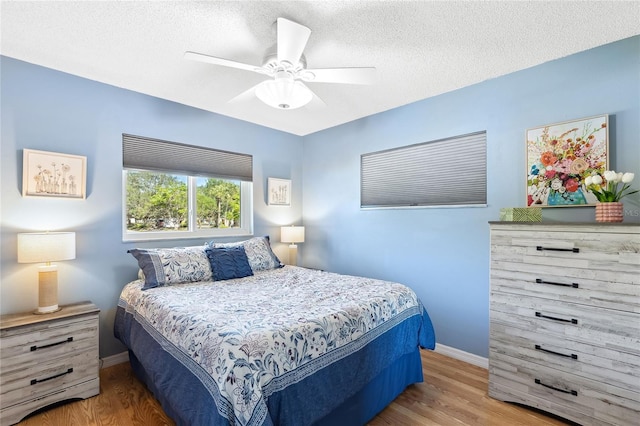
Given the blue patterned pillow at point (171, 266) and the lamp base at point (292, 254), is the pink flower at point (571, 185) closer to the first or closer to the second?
the lamp base at point (292, 254)

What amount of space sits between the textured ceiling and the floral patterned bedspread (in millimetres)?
1780

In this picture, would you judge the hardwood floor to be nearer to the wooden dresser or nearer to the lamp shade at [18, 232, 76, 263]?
the wooden dresser

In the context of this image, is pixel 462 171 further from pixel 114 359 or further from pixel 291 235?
pixel 114 359

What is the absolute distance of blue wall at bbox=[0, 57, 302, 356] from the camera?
2.29m

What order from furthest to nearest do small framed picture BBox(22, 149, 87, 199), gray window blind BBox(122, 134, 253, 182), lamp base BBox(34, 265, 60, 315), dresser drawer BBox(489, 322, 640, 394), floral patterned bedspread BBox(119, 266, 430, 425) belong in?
gray window blind BBox(122, 134, 253, 182) < small framed picture BBox(22, 149, 87, 199) < lamp base BBox(34, 265, 60, 315) < dresser drawer BBox(489, 322, 640, 394) < floral patterned bedspread BBox(119, 266, 430, 425)

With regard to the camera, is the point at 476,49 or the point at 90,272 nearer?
the point at 476,49

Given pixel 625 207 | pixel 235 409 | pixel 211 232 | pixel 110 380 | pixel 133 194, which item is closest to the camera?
pixel 235 409

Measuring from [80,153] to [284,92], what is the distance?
6.47 feet

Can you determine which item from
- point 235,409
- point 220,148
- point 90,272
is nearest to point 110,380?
point 90,272

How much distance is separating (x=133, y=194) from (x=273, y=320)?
7.45 ft

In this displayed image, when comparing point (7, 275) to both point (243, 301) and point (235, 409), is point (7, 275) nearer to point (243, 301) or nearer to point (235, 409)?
point (243, 301)

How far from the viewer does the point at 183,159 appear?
128 inches

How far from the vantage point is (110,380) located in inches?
96.5

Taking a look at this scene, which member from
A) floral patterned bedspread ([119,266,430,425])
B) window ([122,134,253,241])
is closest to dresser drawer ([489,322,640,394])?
floral patterned bedspread ([119,266,430,425])
